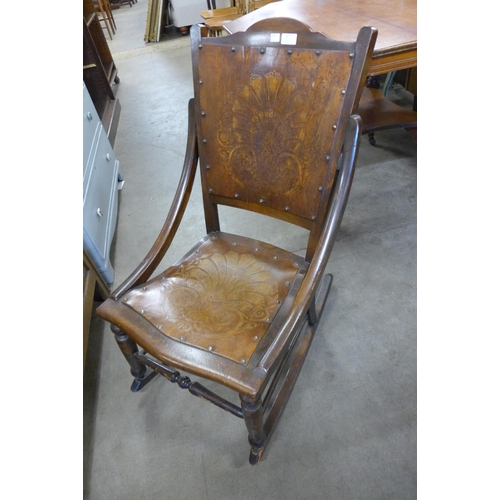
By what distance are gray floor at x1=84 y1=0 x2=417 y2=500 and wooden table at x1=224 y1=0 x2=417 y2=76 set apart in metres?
0.77

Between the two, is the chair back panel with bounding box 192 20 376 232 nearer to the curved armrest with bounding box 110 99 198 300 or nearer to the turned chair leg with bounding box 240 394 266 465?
the curved armrest with bounding box 110 99 198 300

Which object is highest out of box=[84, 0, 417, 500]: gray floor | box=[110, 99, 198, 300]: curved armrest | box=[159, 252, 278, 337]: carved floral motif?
box=[110, 99, 198, 300]: curved armrest

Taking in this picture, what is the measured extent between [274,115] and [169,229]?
0.46 m

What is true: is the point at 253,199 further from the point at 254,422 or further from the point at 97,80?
the point at 97,80

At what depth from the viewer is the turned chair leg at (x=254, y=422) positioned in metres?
0.80

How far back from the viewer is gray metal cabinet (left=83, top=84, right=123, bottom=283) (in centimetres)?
148

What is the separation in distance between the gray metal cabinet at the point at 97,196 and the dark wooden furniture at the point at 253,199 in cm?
62

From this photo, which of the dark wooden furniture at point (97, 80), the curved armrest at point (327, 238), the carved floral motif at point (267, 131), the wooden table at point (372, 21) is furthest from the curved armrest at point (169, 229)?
the dark wooden furniture at point (97, 80)

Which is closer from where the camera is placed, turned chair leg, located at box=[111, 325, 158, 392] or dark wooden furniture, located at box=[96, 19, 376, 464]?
dark wooden furniture, located at box=[96, 19, 376, 464]

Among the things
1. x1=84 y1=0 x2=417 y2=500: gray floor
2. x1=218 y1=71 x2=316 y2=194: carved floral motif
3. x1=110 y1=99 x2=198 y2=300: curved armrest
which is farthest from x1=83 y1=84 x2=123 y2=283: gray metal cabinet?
x1=218 y1=71 x2=316 y2=194: carved floral motif

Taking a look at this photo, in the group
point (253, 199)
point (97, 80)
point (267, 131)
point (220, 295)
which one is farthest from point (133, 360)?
point (97, 80)

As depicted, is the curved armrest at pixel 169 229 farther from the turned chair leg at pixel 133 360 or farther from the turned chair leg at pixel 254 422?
the turned chair leg at pixel 254 422
